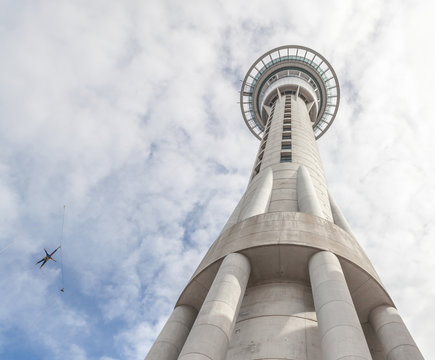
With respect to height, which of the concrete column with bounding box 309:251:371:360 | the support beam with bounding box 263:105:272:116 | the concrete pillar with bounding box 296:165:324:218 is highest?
the support beam with bounding box 263:105:272:116

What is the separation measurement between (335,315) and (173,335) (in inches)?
306

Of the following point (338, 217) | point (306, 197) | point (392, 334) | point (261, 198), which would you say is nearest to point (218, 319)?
point (392, 334)

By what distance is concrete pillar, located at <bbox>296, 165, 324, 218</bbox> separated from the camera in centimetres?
1909

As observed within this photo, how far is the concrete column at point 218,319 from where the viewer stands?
10.6 m

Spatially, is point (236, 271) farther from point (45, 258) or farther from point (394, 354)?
point (45, 258)

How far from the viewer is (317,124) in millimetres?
58156

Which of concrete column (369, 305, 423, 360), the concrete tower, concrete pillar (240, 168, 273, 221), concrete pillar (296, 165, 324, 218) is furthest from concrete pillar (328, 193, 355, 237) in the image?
concrete column (369, 305, 423, 360)

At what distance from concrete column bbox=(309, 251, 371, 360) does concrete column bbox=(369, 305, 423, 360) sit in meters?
3.14

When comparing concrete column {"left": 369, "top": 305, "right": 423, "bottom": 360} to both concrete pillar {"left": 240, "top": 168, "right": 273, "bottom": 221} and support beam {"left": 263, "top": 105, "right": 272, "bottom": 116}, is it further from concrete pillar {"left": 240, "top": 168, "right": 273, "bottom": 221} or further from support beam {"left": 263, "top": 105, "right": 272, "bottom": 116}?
support beam {"left": 263, "top": 105, "right": 272, "bottom": 116}

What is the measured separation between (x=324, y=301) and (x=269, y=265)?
4.37 m

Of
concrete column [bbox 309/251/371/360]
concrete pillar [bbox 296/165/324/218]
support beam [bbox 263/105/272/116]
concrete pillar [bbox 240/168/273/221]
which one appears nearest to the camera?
concrete column [bbox 309/251/371/360]

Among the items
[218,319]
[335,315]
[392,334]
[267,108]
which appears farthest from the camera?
[267,108]

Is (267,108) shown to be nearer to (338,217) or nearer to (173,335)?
(338,217)

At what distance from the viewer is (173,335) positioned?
15.5 m
